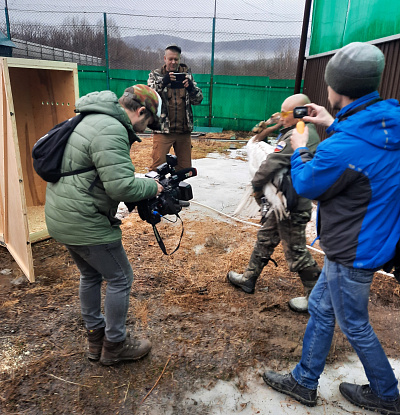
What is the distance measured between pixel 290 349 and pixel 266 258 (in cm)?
83

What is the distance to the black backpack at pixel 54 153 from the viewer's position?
1958 mm

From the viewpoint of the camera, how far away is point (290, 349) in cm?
262

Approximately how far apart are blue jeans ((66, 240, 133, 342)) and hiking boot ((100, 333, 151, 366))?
53 millimetres

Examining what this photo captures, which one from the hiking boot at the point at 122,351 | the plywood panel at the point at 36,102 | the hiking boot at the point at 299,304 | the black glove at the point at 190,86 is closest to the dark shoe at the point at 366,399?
the hiking boot at the point at 299,304

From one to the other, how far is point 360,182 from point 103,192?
4.49ft

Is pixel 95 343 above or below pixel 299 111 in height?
below

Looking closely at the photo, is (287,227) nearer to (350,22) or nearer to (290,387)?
(290,387)

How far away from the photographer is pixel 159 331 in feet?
9.10

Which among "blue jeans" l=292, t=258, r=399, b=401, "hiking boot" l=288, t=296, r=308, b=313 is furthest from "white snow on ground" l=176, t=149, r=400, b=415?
"hiking boot" l=288, t=296, r=308, b=313

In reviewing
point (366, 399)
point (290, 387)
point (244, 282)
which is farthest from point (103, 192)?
point (366, 399)

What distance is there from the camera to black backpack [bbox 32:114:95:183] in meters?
1.96

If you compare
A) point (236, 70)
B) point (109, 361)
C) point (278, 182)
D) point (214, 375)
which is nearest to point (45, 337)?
point (109, 361)

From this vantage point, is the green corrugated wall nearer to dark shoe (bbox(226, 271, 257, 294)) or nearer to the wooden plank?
the wooden plank

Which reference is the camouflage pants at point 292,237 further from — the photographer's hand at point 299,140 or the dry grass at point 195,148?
the dry grass at point 195,148
